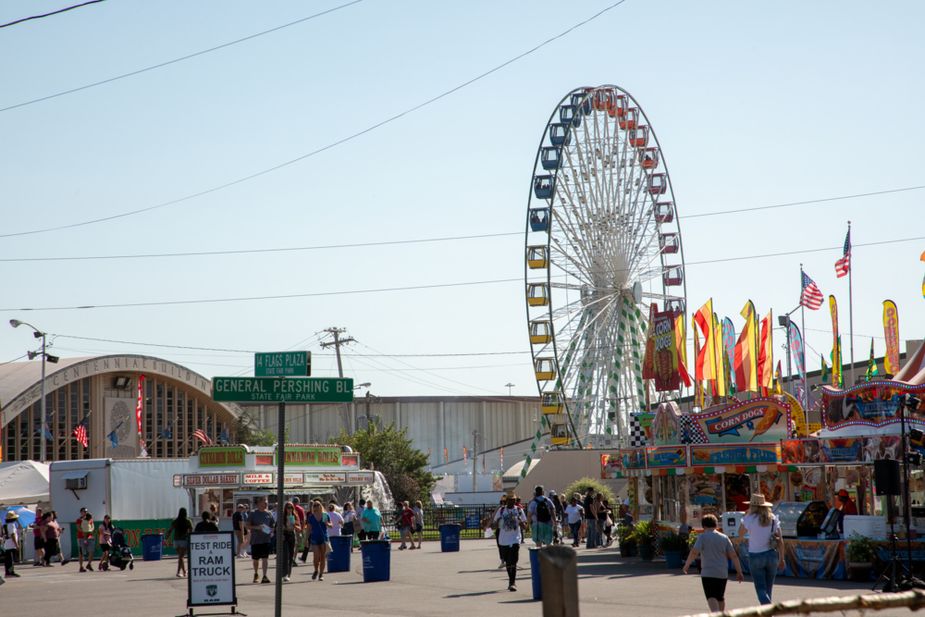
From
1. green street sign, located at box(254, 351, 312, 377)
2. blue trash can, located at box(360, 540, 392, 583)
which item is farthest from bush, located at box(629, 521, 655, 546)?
green street sign, located at box(254, 351, 312, 377)

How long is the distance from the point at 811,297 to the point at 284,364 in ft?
103

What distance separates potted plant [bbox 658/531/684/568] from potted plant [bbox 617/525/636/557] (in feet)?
11.2

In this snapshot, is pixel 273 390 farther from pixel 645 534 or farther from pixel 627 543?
pixel 627 543

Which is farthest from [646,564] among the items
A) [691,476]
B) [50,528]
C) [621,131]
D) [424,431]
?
[424,431]

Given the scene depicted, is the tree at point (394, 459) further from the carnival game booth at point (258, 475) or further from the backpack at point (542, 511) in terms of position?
the backpack at point (542, 511)

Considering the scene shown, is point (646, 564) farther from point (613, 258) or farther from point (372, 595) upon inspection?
point (613, 258)

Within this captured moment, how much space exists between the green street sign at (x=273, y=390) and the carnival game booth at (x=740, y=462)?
12100 mm

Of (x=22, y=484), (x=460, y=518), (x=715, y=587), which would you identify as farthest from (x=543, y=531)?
(x=460, y=518)

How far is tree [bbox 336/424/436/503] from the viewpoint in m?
63.7

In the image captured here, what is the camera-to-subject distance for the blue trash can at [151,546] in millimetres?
33250

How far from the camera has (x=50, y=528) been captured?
31797mm

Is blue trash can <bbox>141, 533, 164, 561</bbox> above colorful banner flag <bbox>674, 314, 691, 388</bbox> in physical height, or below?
below

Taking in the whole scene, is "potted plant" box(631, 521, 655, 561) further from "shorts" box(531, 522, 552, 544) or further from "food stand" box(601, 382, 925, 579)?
"shorts" box(531, 522, 552, 544)

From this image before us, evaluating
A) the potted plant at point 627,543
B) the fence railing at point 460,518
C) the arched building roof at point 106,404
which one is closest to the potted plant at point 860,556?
the potted plant at point 627,543
